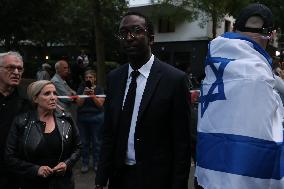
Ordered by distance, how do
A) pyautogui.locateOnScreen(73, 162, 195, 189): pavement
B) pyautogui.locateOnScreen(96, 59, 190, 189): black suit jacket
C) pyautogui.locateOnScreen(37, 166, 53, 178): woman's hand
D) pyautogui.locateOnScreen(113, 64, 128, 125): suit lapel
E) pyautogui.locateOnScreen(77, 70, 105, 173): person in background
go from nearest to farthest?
pyautogui.locateOnScreen(96, 59, 190, 189): black suit jacket < pyautogui.locateOnScreen(113, 64, 128, 125): suit lapel < pyautogui.locateOnScreen(37, 166, 53, 178): woman's hand < pyautogui.locateOnScreen(73, 162, 195, 189): pavement < pyautogui.locateOnScreen(77, 70, 105, 173): person in background

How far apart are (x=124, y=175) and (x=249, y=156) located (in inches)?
46.2

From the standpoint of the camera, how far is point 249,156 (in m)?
2.25

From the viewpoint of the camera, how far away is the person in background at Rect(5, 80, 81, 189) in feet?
13.0

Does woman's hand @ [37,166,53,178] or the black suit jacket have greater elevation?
the black suit jacket

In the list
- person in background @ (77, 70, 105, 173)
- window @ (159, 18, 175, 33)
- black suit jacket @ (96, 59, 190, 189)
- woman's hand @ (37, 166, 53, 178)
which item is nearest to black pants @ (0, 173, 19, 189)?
woman's hand @ (37, 166, 53, 178)

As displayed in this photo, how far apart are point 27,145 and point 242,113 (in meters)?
2.30

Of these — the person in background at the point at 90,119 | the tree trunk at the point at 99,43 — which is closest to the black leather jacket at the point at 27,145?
the person in background at the point at 90,119

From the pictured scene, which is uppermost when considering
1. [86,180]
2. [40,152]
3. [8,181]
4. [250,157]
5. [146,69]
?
[146,69]

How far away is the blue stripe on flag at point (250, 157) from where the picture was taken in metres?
2.22

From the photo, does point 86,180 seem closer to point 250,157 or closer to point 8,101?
point 8,101

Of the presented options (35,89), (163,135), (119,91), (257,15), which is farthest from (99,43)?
(257,15)

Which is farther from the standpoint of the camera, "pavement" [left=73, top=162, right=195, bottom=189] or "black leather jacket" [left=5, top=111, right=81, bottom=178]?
"pavement" [left=73, top=162, right=195, bottom=189]

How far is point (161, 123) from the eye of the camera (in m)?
3.10

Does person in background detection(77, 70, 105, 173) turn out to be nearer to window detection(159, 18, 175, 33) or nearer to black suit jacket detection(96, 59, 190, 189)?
black suit jacket detection(96, 59, 190, 189)
